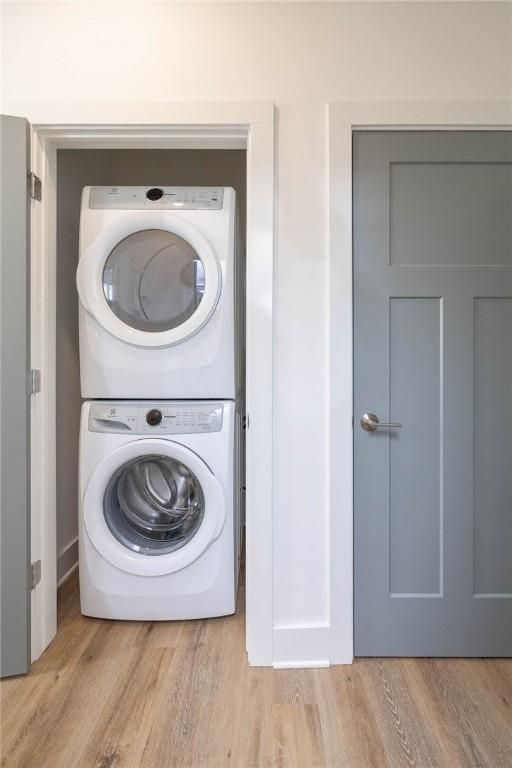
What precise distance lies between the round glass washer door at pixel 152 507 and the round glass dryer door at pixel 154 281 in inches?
19.4

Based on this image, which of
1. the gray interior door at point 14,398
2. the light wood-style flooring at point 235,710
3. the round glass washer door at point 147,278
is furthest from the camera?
the round glass washer door at point 147,278

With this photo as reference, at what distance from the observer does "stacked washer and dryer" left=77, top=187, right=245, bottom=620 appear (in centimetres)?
183

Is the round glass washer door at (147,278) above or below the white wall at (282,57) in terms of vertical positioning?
below

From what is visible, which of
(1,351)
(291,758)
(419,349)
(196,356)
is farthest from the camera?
(196,356)

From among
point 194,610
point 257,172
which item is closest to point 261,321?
point 257,172

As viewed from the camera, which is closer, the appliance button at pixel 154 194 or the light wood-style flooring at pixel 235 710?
the light wood-style flooring at pixel 235 710

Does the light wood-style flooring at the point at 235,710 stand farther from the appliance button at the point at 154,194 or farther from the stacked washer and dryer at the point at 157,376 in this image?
the appliance button at the point at 154,194

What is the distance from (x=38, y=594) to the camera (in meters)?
1.72

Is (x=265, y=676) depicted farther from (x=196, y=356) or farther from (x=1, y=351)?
(x=1, y=351)

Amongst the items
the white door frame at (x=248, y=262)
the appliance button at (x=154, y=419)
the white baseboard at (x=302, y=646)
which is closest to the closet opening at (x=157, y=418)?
the appliance button at (x=154, y=419)

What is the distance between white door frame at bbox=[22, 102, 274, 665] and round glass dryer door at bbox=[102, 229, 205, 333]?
0.86 ft

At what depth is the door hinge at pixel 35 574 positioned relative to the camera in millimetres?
1671

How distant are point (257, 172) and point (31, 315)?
95cm

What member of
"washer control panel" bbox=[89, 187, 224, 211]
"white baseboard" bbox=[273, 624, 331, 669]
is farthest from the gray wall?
"white baseboard" bbox=[273, 624, 331, 669]
